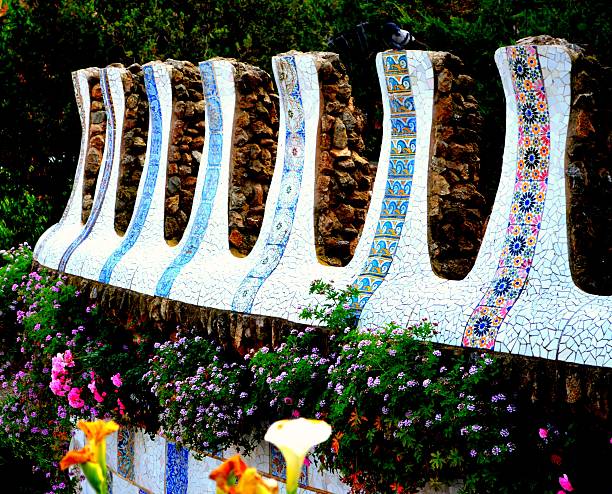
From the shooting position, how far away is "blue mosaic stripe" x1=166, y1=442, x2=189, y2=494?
6539 millimetres

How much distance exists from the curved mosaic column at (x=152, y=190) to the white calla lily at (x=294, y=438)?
213 inches

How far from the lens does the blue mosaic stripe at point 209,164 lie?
22.9ft

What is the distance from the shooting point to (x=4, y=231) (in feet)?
46.2

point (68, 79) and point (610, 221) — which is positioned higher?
point (68, 79)

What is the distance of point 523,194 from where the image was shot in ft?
15.6

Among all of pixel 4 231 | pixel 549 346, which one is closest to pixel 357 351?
pixel 549 346

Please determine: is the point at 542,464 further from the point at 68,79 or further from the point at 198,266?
the point at 68,79

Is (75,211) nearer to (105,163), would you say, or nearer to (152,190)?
(105,163)

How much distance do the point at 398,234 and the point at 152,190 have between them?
109 inches

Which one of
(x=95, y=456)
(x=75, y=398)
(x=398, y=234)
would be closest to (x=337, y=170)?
(x=398, y=234)

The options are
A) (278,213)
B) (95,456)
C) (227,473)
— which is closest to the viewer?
(227,473)

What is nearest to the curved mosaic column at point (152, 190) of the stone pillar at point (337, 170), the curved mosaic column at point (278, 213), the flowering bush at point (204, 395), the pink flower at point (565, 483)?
the curved mosaic column at point (278, 213)

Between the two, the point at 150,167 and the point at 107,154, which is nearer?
the point at 150,167

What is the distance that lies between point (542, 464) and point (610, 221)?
104 cm
